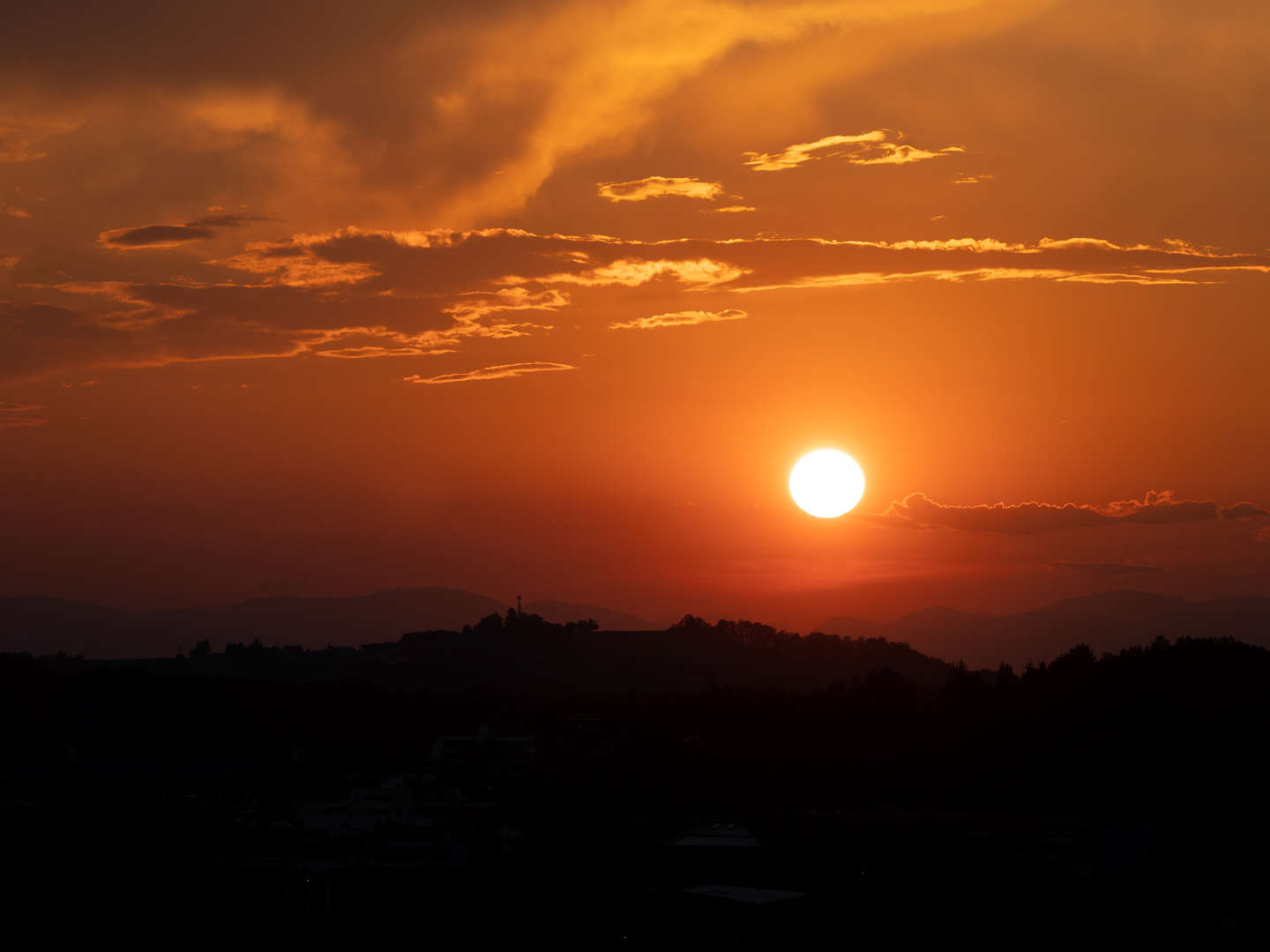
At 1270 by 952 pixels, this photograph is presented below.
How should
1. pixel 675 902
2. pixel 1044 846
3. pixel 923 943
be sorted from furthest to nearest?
pixel 1044 846
pixel 675 902
pixel 923 943

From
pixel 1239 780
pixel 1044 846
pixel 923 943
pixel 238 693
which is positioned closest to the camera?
pixel 923 943

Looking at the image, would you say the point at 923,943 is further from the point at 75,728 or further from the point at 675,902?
the point at 75,728

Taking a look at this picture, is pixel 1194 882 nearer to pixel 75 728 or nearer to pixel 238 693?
pixel 75 728

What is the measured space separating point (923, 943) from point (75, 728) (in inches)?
2928

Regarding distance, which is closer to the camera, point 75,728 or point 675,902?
point 675,902

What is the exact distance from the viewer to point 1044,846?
190ft

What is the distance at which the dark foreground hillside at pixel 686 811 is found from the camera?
48.7 m

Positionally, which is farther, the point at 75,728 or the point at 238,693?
the point at 238,693

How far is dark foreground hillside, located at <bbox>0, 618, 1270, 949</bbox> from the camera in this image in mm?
48688

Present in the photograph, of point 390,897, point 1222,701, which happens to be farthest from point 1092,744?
point 390,897

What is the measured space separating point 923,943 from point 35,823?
3669cm

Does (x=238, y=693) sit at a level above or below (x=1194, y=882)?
above

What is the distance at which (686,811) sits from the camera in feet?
259

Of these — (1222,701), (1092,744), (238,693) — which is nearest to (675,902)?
(1092,744)
